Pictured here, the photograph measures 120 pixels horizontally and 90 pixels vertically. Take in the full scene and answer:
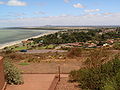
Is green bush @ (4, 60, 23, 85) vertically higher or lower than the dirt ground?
higher

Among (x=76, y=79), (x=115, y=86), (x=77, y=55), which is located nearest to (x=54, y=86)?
(x=76, y=79)

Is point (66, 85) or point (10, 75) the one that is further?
point (66, 85)

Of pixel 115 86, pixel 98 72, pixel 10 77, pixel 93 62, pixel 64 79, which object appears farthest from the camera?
pixel 64 79

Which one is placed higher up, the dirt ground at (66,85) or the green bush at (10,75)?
the green bush at (10,75)

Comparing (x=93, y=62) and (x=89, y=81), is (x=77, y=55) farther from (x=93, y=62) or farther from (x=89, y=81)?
(x=89, y=81)

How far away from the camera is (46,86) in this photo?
12.9 metres

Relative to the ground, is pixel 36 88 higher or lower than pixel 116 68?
lower

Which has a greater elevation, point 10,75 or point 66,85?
point 10,75

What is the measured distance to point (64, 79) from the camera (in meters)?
15.2

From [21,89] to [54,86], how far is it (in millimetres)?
2157

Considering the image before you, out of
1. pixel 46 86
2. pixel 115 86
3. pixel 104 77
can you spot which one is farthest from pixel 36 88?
pixel 115 86

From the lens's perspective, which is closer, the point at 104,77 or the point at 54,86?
the point at 104,77

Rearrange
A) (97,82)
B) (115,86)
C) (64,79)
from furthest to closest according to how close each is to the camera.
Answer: (64,79), (97,82), (115,86)

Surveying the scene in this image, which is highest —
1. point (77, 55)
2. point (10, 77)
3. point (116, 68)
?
point (116, 68)
